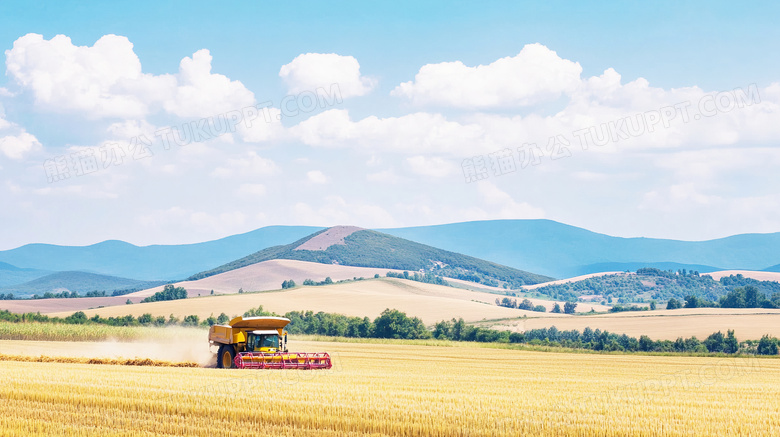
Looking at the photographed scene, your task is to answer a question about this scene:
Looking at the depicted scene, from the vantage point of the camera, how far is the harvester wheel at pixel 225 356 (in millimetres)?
30875

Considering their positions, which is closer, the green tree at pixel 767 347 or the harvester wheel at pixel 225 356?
the harvester wheel at pixel 225 356

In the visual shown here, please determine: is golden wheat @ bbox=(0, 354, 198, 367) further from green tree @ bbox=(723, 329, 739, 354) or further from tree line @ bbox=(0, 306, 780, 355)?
green tree @ bbox=(723, 329, 739, 354)

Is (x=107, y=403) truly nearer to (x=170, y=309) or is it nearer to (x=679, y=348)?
(x=679, y=348)

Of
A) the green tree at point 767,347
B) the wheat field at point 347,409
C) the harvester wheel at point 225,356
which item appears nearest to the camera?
the wheat field at point 347,409

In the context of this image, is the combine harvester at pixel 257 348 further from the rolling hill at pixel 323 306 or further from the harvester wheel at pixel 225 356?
the rolling hill at pixel 323 306

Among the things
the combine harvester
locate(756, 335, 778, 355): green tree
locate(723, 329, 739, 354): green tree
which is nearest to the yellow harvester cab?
the combine harvester

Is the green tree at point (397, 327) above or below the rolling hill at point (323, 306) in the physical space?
below

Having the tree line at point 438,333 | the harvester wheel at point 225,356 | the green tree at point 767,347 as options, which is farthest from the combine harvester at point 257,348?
the green tree at point 767,347

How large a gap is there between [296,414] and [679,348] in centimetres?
6499

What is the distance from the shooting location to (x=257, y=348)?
99.0 ft

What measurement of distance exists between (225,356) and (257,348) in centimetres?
207

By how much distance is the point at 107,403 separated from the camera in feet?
55.0

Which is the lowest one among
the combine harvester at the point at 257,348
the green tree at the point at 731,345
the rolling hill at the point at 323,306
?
the green tree at the point at 731,345

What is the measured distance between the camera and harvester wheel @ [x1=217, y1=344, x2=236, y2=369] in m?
30.9
